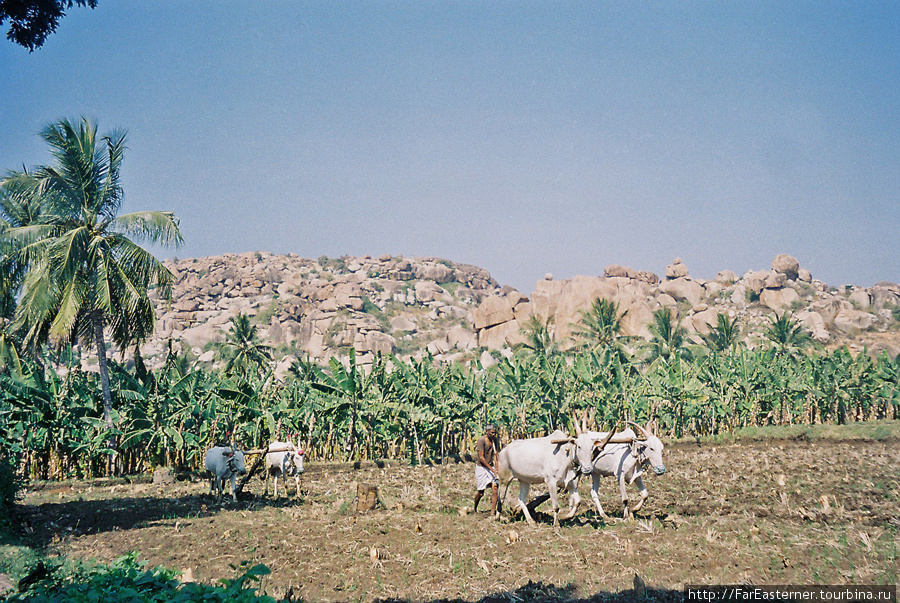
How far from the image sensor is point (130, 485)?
18656 mm

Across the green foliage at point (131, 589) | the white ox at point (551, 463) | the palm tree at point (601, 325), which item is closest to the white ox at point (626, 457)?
the white ox at point (551, 463)

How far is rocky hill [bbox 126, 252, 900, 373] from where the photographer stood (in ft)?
269

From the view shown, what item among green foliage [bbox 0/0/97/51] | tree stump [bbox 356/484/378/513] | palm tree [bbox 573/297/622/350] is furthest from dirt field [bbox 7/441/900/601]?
palm tree [bbox 573/297/622/350]

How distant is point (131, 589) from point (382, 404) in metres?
18.2

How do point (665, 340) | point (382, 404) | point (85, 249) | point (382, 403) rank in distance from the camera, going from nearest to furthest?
point (85, 249) < point (382, 404) < point (382, 403) < point (665, 340)

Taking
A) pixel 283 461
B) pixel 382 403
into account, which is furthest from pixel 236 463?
pixel 382 403

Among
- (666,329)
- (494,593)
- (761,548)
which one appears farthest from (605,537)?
(666,329)

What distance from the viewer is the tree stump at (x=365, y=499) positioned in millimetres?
13531

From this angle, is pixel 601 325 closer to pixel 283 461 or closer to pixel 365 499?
pixel 283 461

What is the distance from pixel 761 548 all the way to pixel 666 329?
40.1m

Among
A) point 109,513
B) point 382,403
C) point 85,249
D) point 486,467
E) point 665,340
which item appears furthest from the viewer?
point 665,340

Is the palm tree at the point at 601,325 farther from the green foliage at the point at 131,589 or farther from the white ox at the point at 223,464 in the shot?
the green foliage at the point at 131,589

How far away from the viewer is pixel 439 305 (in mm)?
132625

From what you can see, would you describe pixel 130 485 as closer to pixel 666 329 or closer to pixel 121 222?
pixel 121 222
